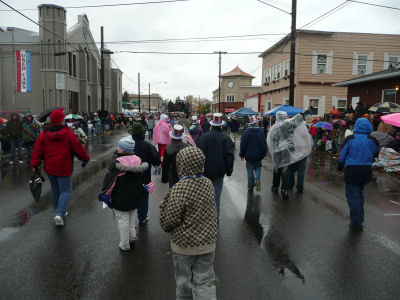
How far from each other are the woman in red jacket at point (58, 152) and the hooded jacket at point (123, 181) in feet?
4.51

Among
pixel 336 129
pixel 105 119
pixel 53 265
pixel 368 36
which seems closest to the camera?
pixel 53 265

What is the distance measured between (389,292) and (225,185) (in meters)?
5.57

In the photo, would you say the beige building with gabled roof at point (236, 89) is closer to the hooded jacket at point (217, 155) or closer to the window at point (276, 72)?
the window at point (276, 72)

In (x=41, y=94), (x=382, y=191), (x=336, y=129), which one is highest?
(x=41, y=94)

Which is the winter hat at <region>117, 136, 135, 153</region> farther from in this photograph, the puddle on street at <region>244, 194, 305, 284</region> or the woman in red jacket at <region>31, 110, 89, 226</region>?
the puddle on street at <region>244, 194, 305, 284</region>

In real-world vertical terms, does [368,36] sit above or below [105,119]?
above

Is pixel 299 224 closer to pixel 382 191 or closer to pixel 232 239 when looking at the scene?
pixel 232 239

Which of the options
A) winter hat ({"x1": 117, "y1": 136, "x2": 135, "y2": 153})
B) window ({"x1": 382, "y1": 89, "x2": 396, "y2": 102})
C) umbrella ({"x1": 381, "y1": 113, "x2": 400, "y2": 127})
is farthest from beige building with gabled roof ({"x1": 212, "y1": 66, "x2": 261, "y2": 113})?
winter hat ({"x1": 117, "y1": 136, "x2": 135, "y2": 153})

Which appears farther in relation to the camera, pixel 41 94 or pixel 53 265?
pixel 41 94

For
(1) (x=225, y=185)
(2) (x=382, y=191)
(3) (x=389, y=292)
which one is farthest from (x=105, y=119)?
(3) (x=389, y=292)

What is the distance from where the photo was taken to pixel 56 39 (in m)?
27.5

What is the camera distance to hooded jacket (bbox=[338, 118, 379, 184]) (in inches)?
218

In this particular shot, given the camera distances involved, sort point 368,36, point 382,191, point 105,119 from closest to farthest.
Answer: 1. point 382,191
2. point 368,36
3. point 105,119

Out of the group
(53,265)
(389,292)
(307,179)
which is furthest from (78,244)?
(307,179)
